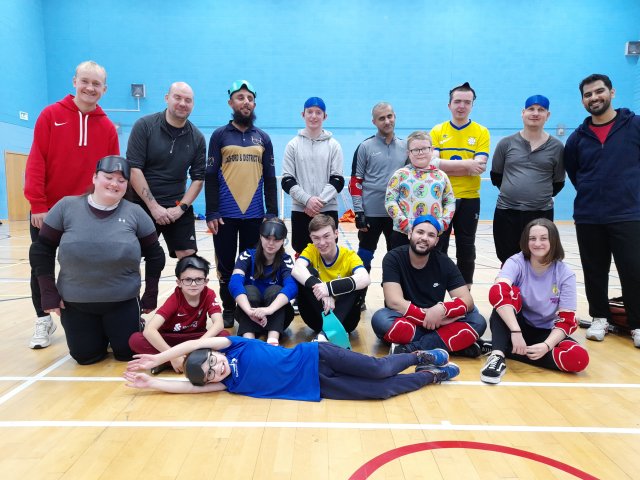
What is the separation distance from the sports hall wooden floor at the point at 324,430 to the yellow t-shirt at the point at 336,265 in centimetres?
112

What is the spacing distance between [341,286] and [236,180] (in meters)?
1.26

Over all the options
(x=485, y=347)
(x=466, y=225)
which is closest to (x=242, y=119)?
Answer: (x=466, y=225)

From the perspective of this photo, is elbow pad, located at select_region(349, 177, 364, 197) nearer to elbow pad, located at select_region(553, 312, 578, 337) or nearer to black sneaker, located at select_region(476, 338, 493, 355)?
black sneaker, located at select_region(476, 338, 493, 355)

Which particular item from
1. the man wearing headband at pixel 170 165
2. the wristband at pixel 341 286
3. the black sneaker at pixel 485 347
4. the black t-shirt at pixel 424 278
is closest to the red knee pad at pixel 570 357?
the black sneaker at pixel 485 347

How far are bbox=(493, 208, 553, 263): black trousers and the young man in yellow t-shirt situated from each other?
1.33m

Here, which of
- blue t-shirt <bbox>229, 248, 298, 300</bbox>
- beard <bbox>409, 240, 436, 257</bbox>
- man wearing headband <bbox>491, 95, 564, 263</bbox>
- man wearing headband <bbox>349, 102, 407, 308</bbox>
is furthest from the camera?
man wearing headband <bbox>349, 102, 407, 308</bbox>

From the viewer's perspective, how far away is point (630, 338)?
12.2 ft

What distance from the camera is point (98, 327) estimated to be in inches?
123

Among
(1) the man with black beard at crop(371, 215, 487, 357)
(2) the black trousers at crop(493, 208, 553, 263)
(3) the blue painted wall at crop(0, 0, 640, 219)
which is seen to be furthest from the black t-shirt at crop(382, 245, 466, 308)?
(3) the blue painted wall at crop(0, 0, 640, 219)

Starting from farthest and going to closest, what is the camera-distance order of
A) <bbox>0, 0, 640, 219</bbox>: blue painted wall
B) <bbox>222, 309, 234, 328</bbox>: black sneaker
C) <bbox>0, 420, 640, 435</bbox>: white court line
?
<bbox>0, 0, 640, 219</bbox>: blue painted wall < <bbox>222, 309, 234, 328</bbox>: black sneaker < <bbox>0, 420, 640, 435</bbox>: white court line

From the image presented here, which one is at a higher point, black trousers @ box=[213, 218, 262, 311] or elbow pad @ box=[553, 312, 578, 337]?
black trousers @ box=[213, 218, 262, 311]

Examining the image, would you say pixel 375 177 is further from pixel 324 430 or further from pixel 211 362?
pixel 324 430

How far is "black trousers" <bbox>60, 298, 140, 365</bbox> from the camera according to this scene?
3.02m

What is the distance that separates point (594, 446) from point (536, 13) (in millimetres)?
15072
